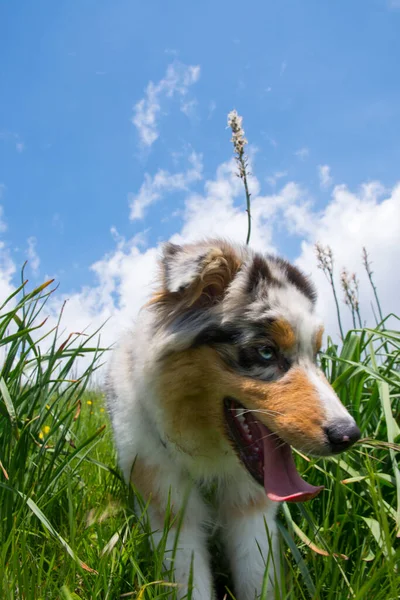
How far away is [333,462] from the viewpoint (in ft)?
8.80

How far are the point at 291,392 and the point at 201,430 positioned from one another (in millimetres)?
522


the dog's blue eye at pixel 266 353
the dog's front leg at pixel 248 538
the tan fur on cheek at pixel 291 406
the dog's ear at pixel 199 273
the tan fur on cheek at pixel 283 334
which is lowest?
the dog's front leg at pixel 248 538

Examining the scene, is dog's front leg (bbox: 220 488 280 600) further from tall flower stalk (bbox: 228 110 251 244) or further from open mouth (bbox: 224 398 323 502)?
tall flower stalk (bbox: 228 110 251 244)

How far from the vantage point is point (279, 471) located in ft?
7.50

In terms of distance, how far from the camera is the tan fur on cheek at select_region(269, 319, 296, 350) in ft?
7.41

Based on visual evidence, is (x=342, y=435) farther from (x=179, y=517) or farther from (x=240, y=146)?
(x=240, y=146)

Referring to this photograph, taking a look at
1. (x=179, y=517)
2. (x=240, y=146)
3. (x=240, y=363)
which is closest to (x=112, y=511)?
(x=179, y=517)

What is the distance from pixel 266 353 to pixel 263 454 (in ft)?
1.47

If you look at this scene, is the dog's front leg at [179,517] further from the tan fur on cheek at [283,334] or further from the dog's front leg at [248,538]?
the tan fur on cheek at [283,334]

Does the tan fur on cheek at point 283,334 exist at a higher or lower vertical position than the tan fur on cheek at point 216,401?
higher

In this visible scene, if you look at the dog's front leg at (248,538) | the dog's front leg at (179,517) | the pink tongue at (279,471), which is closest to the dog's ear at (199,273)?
the pink tongue at (279,471)

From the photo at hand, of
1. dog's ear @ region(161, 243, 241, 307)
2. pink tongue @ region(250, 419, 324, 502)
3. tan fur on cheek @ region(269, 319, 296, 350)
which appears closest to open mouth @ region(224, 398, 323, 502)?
pink tongue @ region(250, 419, 324, 502)

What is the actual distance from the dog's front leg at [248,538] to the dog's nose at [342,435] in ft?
1.93

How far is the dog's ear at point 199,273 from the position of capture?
238 centimetres
